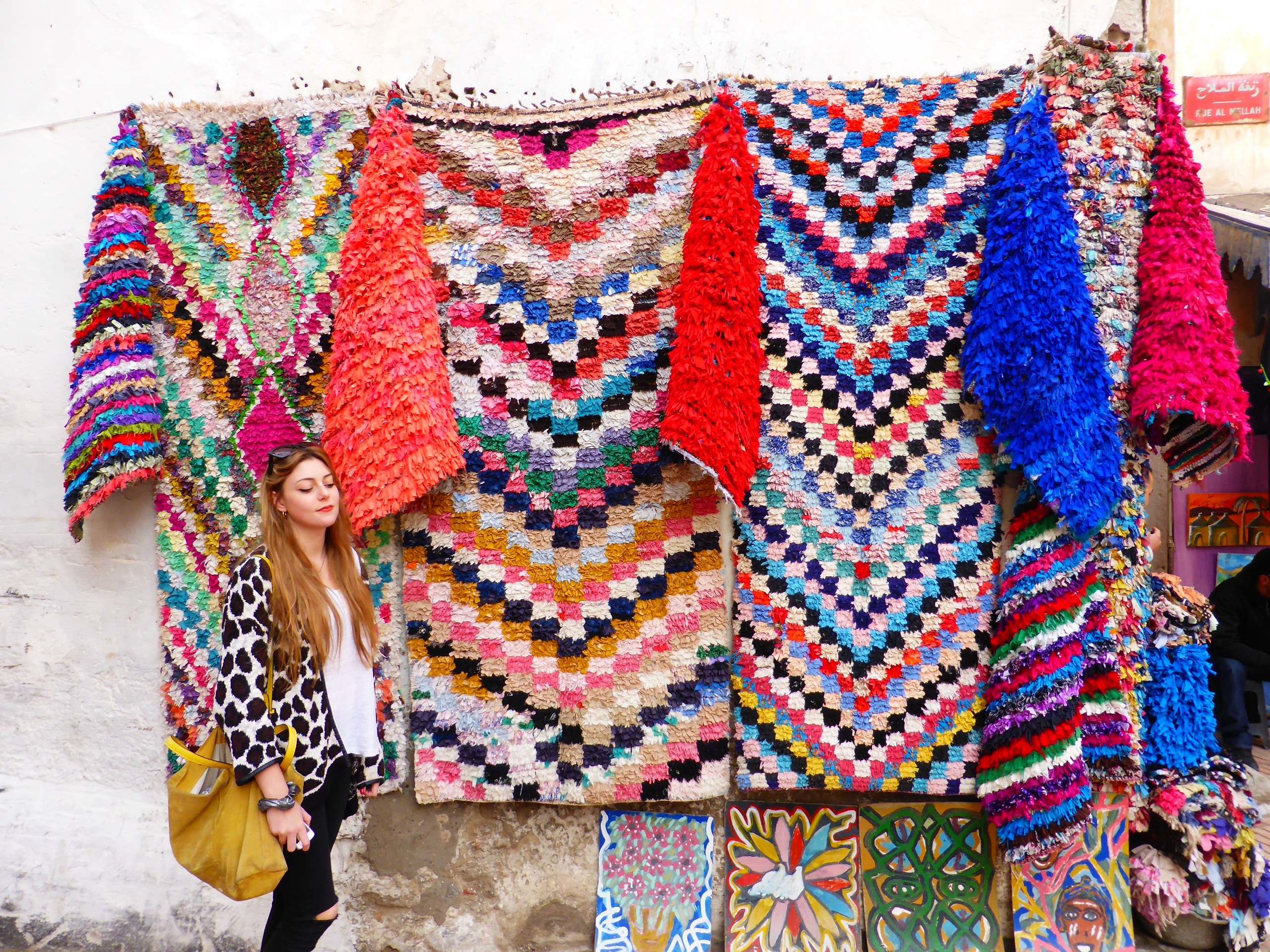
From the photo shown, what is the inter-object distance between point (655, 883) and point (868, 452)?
1432mm

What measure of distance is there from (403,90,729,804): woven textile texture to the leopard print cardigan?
65 cm

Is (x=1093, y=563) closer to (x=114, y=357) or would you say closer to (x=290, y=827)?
(x=290, y=827)

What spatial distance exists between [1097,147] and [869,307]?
2.50 ft

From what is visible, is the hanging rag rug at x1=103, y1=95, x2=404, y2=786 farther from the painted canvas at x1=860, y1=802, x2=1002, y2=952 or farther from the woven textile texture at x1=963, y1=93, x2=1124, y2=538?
the woven textile texture at x1=963, y1=93, x2=1124, y2=538

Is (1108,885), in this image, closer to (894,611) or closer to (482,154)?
(894,611)

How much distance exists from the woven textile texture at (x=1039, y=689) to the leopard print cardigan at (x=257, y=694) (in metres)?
1.78

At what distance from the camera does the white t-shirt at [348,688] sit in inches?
74.8

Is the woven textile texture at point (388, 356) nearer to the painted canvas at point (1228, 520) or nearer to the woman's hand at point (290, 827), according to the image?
the woman's hand at point (290, 827)

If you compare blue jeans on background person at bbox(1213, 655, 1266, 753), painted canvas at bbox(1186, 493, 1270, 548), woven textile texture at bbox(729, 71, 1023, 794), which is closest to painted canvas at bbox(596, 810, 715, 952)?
woven textile texture at bbox(729, 71, 1023, 794)

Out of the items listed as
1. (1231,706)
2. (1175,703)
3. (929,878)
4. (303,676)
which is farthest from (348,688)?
(1231,706)

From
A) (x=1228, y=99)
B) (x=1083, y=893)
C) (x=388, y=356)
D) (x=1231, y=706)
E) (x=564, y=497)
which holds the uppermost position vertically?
(x=1228, y=99)

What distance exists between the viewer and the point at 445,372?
2438 millimetres

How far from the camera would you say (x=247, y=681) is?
173cm

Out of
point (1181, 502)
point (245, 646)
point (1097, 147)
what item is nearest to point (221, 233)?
point (245, 646)
